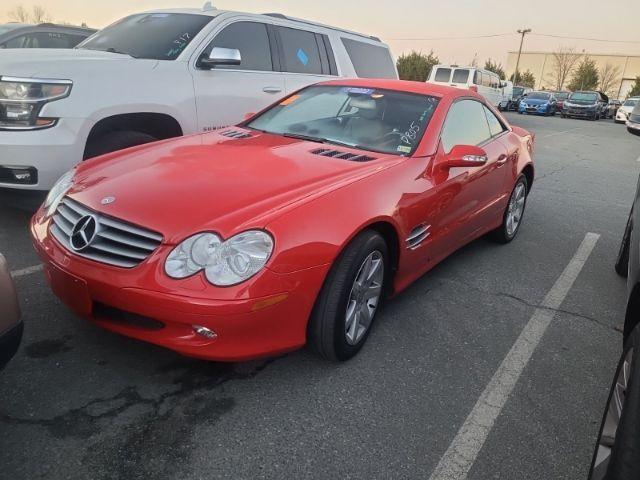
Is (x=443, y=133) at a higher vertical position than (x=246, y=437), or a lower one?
higher

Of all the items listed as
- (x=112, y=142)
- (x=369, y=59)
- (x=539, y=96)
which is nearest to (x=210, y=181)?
(x=112, y=142)

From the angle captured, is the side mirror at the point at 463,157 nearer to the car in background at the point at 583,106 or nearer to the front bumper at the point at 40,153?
the front bumper at the point at 40,153

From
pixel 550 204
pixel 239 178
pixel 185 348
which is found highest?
pixel 239 178

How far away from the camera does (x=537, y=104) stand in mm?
32219

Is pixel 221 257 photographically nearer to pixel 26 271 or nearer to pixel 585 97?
pixel 26 271

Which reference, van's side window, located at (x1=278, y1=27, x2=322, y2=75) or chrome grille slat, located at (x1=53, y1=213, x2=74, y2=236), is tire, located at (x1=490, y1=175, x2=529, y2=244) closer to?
van's side window, located at (x1=278, y1=27, x2=322, y2=75)

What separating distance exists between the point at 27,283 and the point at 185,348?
171 centimetres

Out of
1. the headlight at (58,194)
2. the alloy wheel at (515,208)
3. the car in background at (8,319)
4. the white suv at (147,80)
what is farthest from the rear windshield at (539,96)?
the car in background at (8,319)

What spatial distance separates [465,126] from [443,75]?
2269 centimetres

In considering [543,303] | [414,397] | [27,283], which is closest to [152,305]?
[414,397]

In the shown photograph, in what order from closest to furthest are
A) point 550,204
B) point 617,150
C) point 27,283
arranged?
point 27,283, point 550,204, point 617,150

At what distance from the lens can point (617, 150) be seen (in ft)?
48.9

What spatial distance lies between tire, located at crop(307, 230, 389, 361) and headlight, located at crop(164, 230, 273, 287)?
17.3 inches

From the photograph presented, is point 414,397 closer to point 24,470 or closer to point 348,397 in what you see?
point 348,397
